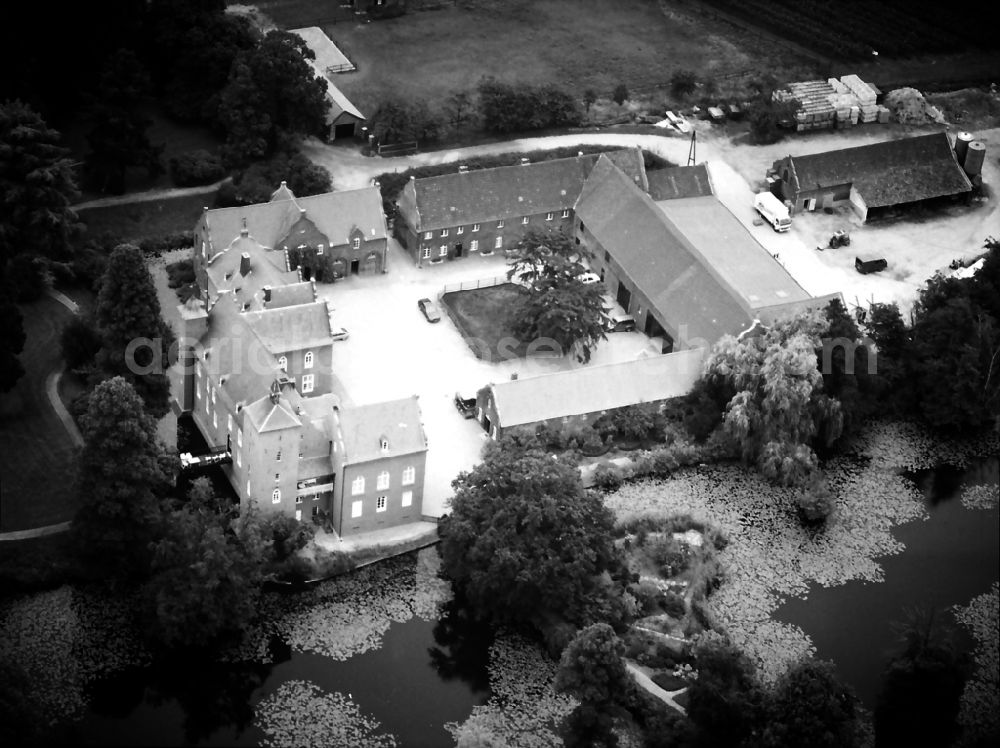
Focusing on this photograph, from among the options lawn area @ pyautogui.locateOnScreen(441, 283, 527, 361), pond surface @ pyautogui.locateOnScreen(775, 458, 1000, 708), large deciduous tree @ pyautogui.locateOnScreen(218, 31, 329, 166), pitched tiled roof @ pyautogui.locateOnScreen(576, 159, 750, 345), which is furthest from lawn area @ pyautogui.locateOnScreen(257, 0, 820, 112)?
pond surface @ pyautogui.locateOnScreen(775, 458, 1000, 708)

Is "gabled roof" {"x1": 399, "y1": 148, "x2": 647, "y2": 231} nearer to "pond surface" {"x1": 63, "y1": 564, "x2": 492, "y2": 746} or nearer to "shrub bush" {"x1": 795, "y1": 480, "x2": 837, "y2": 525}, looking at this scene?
"shrub bush" {"x1": 795, "y1": 480, "x2": 837, "y2": 525}

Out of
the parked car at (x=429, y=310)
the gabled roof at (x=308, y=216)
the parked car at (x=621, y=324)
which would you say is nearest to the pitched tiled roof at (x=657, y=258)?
the parked car at (x=621, y=324)

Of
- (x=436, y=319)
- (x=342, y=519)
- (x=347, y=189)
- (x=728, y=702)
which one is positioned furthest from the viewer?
(x=347, y=189)

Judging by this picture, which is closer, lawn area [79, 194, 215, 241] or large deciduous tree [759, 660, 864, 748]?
large deciduous tree [759, 660, 864, 748]

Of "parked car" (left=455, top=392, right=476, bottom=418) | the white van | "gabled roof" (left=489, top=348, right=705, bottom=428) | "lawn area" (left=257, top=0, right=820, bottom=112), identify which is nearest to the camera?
"gabled roof" (left=489, top=348, right=705, bottom=428)

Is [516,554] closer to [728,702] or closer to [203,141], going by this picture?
[728,702]

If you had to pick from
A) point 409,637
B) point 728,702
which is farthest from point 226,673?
point 728,702
